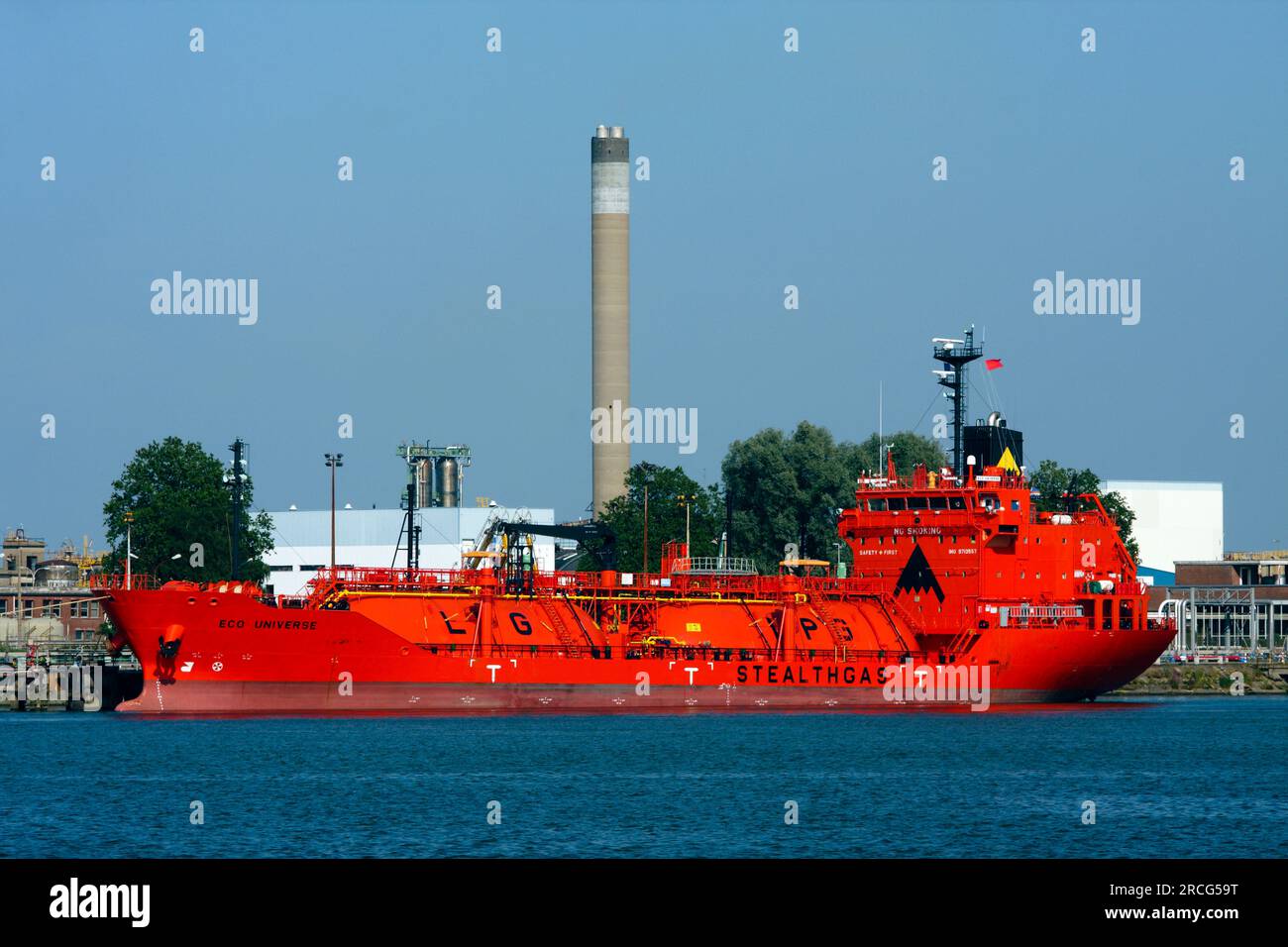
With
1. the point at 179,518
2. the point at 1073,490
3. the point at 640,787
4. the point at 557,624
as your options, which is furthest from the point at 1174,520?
the point at 640,787

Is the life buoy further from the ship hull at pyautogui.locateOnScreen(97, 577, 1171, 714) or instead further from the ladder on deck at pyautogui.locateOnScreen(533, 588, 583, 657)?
the ladder on deck at pyautogui.locateOnScreen(533, 588, 583, 657)

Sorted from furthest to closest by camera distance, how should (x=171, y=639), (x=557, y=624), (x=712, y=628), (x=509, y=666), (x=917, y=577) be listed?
1. (x=917, y=577)
2. (x=712, y=628)
3. (x=557, y=624)
4. (x=509, y=666)
5. (x=171, y=639)

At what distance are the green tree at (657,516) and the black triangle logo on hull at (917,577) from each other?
3887cm

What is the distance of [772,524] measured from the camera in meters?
126

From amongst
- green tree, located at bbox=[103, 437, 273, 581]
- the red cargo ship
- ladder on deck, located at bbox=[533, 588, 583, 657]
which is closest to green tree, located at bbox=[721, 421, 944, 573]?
green tree, located at bbox=[103, 437, 273, 581]

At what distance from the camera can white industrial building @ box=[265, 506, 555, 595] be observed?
142 meters

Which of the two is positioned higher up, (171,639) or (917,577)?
(917,577)

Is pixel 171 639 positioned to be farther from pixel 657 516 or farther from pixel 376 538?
pixel 376 538

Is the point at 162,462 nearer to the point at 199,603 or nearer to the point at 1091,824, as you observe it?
the point at 199,603

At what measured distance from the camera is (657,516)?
117375 mm

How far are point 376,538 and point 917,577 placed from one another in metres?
79.1

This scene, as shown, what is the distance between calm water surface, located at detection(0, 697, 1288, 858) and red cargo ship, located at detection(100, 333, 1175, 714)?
146 cm

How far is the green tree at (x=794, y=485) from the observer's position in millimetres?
125062

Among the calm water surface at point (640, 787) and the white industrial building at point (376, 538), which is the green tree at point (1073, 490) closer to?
the white industrial building at point (376, 538)
